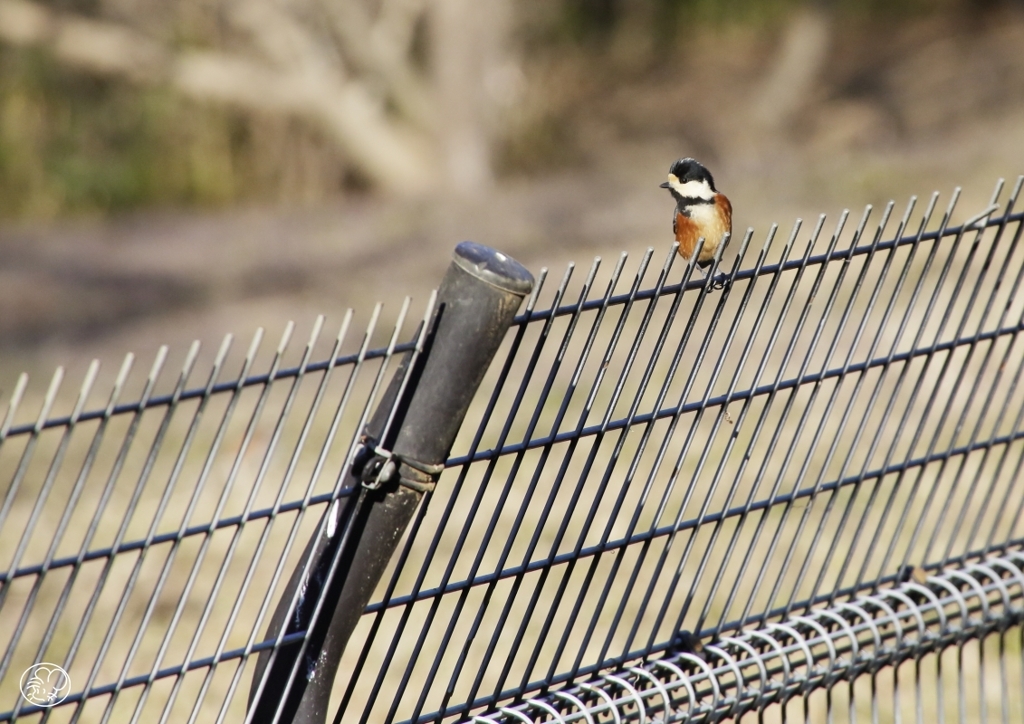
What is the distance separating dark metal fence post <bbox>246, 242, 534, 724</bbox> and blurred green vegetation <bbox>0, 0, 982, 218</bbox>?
10786 millimetres

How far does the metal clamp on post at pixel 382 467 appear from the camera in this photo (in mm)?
2105

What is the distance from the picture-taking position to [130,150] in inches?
525

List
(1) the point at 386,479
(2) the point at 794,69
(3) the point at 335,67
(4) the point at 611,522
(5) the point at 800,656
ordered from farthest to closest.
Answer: (2) the point at 794,69, (3) the point at 335,67, (5) the point at 800,656, (4) the point at 611,522, (1) the point at 386,479

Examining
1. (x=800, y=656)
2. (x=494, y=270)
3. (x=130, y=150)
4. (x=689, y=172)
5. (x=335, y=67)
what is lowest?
(x=800, y=656)

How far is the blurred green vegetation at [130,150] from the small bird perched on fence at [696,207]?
10.0 meters

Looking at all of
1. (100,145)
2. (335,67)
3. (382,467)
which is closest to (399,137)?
(335,67)

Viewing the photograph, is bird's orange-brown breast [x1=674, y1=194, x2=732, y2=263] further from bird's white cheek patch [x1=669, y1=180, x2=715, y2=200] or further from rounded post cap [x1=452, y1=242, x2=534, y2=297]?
rounded post cap [x1=452, y1=242, x2=534, y2=297]

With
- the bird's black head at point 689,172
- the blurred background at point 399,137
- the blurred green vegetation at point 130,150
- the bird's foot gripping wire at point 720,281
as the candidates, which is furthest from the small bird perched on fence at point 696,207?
the blurred green vegetation at point 130,150

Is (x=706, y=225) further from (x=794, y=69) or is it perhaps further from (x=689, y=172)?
(x=794, y=69)

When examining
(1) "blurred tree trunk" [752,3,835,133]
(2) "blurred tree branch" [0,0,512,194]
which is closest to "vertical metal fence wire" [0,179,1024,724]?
(2) "blurred tree branch" [0,0,512,194]

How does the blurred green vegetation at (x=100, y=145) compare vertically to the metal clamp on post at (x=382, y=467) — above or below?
above

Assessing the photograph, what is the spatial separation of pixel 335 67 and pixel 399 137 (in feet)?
3.24

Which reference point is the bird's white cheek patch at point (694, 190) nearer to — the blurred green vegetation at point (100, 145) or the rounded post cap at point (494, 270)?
the rounded post cap at point (494, 270)

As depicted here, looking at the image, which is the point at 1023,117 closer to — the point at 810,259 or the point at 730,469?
the point at 730,469
